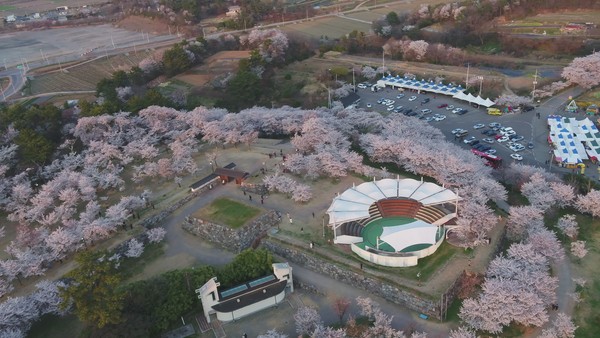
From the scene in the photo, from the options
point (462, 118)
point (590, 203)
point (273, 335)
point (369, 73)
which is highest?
point (369, 73)

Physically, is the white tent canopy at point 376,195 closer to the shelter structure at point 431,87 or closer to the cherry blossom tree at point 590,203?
the cherry blossom tree at point 590,203

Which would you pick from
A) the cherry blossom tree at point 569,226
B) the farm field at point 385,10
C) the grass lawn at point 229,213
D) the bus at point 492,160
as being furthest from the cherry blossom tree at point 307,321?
the farm field at point 385,10

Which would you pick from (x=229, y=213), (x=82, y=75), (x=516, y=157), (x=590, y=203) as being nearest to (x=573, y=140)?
(x=516, y=157)

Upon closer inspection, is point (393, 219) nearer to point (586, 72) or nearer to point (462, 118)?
point (462, 118)

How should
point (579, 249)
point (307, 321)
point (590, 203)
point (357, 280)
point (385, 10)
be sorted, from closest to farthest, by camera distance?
1. point (307, 321)
2. point (357, 280)
3. point (579, 249)
4. point (590, 203)
5. point (385, 10)

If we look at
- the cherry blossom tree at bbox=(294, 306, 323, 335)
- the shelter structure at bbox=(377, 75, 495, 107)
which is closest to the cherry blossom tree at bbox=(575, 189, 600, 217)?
the cherry blossom tree at bbox=(294, 306, 323, 335)

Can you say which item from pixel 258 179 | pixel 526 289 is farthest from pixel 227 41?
pixel 526 289

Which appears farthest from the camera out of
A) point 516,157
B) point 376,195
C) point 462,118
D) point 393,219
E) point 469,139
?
point 462,118
